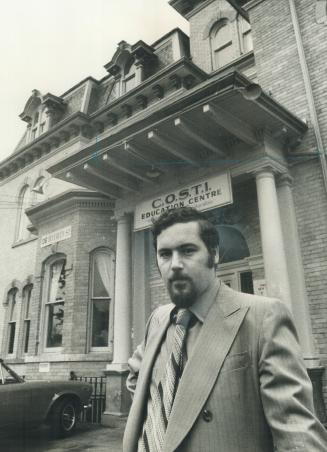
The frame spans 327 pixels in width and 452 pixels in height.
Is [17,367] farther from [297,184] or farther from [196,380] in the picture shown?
[196,380]

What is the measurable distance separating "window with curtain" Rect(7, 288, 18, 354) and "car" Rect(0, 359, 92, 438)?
6.56m

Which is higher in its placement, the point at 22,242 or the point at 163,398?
the point at 22,242

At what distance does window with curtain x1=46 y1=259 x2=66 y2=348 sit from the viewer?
34.7ft

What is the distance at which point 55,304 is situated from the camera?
1089 centimetres

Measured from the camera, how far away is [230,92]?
5855 millimetres

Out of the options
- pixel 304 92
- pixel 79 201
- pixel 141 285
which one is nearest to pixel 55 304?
pixel 79 201

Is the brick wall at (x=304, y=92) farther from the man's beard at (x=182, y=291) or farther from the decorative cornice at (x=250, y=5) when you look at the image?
the man's beard at (x=182, y=291)

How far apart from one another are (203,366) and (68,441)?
6.45 meters

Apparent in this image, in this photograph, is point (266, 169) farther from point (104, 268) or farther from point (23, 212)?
point (23, 212)

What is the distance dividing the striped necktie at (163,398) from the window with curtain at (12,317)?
508 inches

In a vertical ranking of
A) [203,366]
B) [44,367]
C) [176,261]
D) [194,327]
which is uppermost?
[176,261]

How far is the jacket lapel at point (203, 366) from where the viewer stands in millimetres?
1376

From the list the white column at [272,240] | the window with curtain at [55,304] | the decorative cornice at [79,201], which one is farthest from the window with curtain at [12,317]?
the white column at [272,240]

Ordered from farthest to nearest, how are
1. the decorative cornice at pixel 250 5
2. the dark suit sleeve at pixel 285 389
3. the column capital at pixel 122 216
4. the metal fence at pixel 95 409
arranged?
the decorative cornice at pixel 250 5, the column capital at pixel 122 216, the metal fence at pixel 95 409, the dark suit sleeve at pixel 285 389
